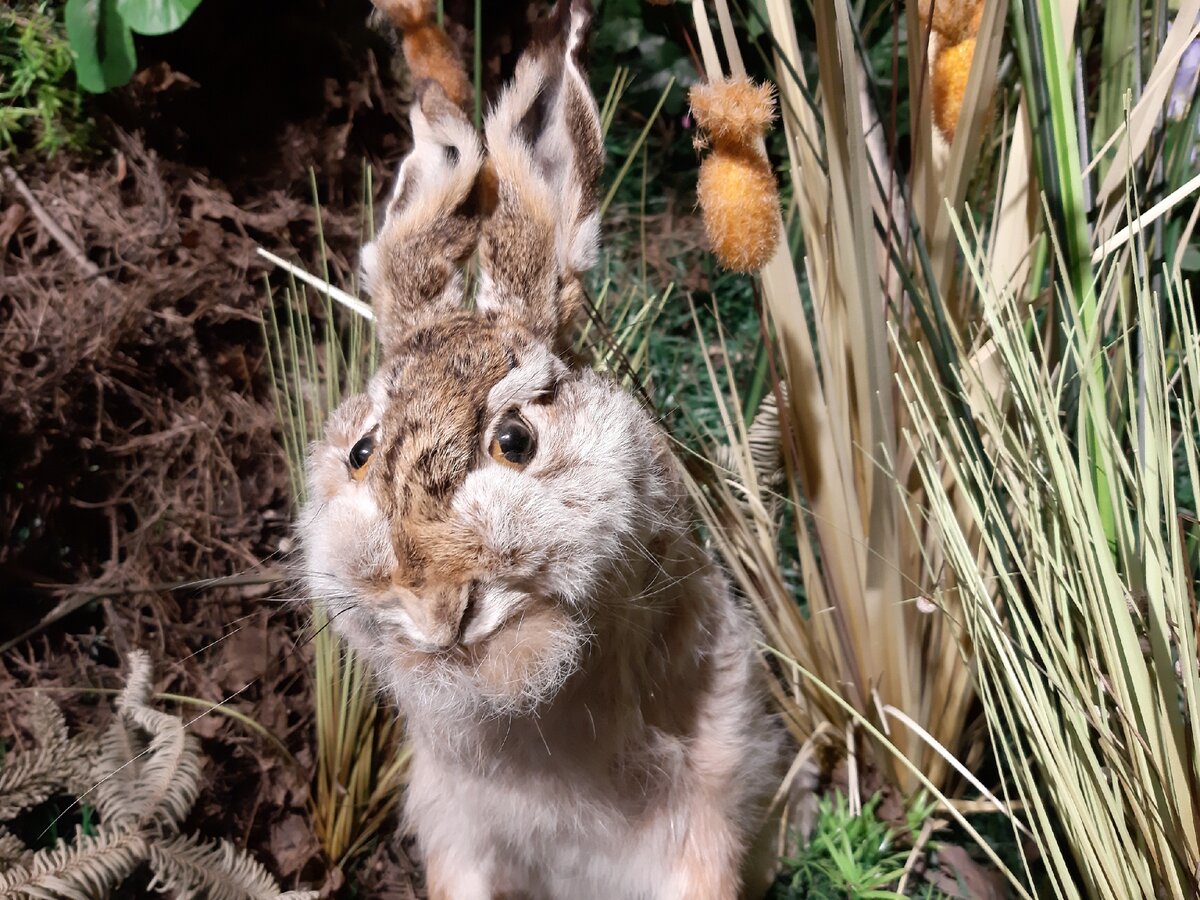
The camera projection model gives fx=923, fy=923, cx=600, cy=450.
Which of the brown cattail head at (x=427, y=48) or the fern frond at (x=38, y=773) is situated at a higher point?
the brown cattail head at (x=427, y=48)

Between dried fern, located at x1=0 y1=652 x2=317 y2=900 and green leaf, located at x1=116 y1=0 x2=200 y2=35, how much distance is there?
0.80 m

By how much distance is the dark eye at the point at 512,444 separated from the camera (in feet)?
2.28

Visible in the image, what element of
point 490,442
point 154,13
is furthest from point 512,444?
point 154,13

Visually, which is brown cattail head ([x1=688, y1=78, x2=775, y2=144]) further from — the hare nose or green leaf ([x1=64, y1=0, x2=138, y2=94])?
green leaf ([x1=64, y1=0, x2=138, y2=94])

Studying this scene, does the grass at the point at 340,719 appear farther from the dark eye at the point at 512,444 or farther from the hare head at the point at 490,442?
the dark eye at the point at 512,444

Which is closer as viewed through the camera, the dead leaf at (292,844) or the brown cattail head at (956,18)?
the brown cattail head at (956,18)

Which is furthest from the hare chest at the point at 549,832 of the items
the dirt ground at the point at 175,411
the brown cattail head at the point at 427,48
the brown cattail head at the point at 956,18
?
the brown cattail head at the point at 956,18

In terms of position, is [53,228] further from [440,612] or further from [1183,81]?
[1183,81]

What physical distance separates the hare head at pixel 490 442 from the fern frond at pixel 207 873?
377 mm

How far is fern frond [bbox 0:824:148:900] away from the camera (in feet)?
2.86

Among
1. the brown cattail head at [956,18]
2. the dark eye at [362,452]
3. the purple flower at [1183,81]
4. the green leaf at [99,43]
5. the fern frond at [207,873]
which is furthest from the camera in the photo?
the green leaf at [99,43]

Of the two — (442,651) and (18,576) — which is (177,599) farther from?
(442,651)

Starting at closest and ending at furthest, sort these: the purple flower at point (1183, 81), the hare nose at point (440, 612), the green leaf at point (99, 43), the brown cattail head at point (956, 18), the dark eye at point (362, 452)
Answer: the hare nose at point (440, 612)
the dark eye at point (362, 452)
the brown cattail head at point (956, 18)
the purple flower at point (1183, 81)
the green leaf at point (99, 43)

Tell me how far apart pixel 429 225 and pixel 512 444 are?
0.25 metres
